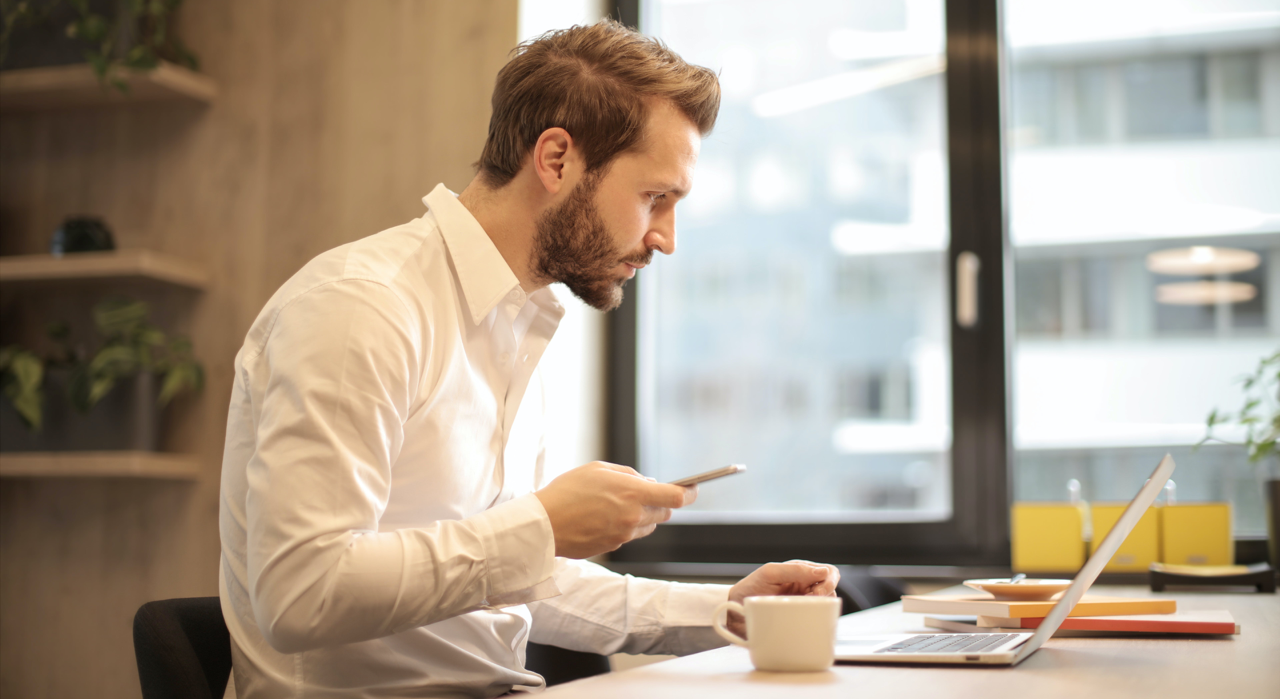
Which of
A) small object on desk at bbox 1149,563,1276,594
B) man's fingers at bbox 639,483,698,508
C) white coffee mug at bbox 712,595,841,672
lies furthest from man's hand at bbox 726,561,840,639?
small object on desk at bbox 1149,563,1276,594

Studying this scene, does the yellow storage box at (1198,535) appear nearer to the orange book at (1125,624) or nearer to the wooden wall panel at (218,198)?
the orange book at (1125,624)

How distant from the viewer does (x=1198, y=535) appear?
6.99 feet

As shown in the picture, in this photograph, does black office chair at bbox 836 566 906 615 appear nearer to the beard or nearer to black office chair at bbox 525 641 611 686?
black office chair at bbox 525 641 611 686

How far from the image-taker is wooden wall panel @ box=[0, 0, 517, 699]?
8.37 feet

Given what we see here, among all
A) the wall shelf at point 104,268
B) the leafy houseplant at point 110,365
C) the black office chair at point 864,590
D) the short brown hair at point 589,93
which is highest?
the short brown hair at point 589,93

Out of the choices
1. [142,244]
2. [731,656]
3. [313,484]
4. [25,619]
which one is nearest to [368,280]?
[313,484]

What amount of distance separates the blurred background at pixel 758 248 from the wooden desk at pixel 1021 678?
4.74 feet

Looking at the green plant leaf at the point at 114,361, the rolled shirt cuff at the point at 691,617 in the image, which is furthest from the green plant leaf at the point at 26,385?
the rolled shirt cuff at the point at 691,617

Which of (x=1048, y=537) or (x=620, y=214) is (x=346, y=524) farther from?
(x=1048, y=537)

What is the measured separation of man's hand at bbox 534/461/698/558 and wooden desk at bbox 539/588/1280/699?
14 centimetres

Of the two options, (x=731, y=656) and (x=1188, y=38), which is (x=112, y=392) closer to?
(x=731, y=656)

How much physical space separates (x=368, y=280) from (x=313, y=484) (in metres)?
0.24

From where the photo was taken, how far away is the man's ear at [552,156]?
1418 millimetres

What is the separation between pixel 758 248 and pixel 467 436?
1.60 metres
